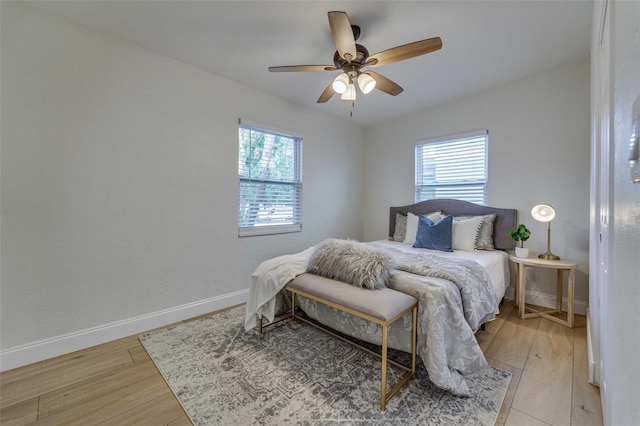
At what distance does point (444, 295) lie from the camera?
1.62 metres

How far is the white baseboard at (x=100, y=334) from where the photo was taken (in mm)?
1838

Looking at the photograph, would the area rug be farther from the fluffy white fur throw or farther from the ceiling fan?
the ceiling fan

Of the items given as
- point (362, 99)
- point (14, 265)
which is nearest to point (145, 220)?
point (14, 265)

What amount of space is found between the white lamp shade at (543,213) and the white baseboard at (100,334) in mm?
3468

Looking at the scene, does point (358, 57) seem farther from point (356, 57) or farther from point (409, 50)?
point (409, 50)

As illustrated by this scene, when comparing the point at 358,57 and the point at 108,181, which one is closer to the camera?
the point at 358,57

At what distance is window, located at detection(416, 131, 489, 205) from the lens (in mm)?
3365

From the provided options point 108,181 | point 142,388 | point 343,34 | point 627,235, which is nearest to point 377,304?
point 627,235

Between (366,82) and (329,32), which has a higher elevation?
(329,32)

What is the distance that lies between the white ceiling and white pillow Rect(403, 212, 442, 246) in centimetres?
161

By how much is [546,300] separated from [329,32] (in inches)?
141

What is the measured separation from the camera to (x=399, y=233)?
12.2 ft

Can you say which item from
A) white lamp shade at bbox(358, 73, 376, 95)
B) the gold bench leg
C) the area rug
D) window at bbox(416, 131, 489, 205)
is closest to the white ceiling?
white lamp shade at bbox(358, 73, 376, 95)

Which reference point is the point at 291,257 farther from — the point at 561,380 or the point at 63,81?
the point at 63,81
